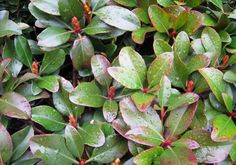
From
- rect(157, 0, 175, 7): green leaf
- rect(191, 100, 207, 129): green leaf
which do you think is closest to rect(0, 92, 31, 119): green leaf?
rect(191, 100, 207, 129): green leaf

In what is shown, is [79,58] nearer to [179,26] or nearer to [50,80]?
[50,80]

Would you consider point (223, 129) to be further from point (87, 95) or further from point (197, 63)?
point (87, 95)

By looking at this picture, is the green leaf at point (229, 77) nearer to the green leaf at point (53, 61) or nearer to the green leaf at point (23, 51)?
the green leaf at point (53, 61)

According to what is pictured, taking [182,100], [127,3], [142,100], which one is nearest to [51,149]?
[142,100]

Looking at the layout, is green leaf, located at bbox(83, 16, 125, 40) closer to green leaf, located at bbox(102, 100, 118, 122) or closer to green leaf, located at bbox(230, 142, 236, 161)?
green leaf, located at bbox(102, 100, 118, 122)

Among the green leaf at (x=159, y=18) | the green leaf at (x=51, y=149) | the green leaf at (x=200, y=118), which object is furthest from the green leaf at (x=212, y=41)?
the green leaf at (x=51, y=149)
